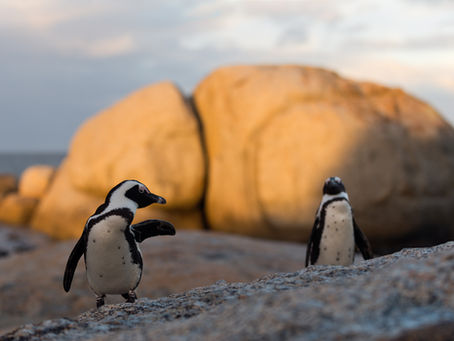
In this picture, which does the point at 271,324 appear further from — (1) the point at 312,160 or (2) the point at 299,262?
(1) the point at 312,160

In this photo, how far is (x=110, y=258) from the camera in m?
2.58

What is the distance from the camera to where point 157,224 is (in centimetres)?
284

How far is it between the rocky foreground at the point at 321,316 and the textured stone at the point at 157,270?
316 cm

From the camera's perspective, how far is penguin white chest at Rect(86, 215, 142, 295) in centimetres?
257

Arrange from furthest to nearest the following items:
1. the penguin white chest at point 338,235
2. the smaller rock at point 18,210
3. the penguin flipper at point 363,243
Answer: the smaller rock at point 18,210 → the penguin flipper at point 363,243 → the penguin white chest at point 338,235

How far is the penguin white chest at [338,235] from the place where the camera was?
138 inches

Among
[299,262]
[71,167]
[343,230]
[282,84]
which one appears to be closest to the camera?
[343,230]

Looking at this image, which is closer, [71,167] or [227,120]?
[227,120]

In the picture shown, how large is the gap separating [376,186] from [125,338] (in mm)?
6844

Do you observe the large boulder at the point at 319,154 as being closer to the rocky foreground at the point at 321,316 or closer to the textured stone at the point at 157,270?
the textured stone at the point at 157,270

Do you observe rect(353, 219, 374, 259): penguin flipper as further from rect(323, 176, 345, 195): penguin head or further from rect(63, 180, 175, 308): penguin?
rect(63, 180, 175, 308): penguin

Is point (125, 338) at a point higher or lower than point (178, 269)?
higher

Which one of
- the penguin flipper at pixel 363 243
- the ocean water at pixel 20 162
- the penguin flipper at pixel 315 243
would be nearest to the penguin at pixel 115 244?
the penguin flipper at pixel 315 243

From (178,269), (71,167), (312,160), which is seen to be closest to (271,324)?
(178,269)
